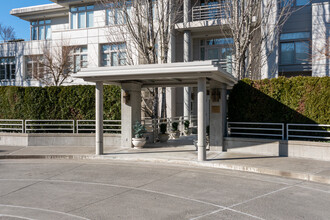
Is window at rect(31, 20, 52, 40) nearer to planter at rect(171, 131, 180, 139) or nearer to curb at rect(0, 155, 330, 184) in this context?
planter at rect(171, 131, 180, 139)

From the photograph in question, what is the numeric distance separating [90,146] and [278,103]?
913cm

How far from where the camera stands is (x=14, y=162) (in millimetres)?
12305

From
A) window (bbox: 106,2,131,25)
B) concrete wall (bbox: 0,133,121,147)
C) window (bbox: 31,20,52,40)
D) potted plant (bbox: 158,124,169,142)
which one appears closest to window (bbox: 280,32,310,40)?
window (bbox: 106,2,131,25)

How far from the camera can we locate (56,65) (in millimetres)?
24375

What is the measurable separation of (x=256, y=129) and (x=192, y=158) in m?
3.60

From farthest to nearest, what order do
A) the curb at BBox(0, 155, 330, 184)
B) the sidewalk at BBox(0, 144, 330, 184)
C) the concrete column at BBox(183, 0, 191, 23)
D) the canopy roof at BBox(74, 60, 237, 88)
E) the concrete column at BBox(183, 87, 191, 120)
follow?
the concrete column at BBox(183, 87, 191, 120) → the concrete column at BBox(183, 0, 191, 23) → the canopy roof at BBox(74, 60, 237, 88) → the sidewalk at BBox(0, 144, 330, 184) → the curb at BBox(0, 155, 330, 184)

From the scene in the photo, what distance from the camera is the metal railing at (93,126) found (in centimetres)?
1572

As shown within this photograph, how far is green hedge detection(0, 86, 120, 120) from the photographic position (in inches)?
634

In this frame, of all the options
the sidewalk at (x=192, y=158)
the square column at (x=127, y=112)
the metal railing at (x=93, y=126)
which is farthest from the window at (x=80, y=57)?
the square column at (x=127, y=112)

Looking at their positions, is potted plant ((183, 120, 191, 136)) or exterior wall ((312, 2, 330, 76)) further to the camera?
potted plant ((183, 120, 191, 136))

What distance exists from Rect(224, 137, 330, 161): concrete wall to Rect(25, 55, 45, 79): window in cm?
1835

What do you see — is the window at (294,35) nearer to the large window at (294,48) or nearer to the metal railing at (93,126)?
the large window at (294,48)

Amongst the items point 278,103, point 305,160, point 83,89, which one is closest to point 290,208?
point 305,160

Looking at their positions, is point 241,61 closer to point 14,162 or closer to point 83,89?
point 83,89
